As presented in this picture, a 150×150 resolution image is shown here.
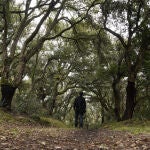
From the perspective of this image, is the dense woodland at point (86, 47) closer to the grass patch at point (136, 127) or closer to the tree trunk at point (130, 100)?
the tree trunk at point (130, 100)

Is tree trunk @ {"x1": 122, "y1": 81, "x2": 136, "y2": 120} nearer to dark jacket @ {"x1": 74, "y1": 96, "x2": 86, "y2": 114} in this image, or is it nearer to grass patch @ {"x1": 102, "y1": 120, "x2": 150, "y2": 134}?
grass patch @ {"x1": 102, "y1": 120, "x2": 150, "y2": 134}

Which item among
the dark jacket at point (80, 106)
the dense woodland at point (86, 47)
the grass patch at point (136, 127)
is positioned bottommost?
the grass patch at point (136, 127)

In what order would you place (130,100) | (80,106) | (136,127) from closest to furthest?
(136,127), (80,106), (130,100)

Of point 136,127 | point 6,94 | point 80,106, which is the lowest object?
point 136,127

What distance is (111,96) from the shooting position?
48.9 m

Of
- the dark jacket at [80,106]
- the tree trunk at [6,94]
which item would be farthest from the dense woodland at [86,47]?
the dark jacket at [80,106]

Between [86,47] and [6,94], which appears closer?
[6,94]

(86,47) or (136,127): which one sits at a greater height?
(86,47)

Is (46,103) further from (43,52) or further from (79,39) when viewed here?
(79,39)

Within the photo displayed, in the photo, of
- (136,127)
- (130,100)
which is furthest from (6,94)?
(136,127)

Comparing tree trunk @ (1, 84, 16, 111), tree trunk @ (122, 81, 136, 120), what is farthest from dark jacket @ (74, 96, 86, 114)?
tree trunk @ (122, 81, 136, 120)

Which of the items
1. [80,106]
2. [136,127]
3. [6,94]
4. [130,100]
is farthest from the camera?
[130,100]

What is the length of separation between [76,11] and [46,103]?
63.8 ft

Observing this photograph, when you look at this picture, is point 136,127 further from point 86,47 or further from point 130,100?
point 86,47
